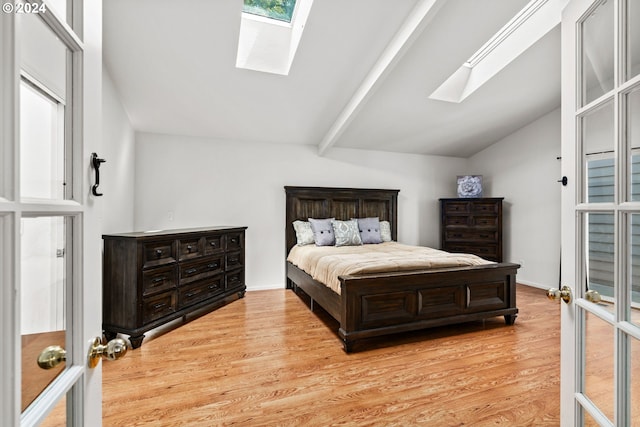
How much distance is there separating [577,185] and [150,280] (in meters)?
2.86

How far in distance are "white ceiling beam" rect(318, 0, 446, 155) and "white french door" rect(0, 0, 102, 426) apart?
2.21 m

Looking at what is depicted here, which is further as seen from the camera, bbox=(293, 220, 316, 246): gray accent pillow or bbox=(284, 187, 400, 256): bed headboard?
bbox=(284, 187, 400, 256): bed headboard

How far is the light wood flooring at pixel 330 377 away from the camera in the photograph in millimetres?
1622

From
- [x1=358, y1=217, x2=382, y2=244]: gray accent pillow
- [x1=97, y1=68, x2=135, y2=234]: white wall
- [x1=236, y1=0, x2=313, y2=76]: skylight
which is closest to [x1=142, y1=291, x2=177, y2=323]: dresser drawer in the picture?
[x1=97, y1=68, x2=135, y2=234]: white wall

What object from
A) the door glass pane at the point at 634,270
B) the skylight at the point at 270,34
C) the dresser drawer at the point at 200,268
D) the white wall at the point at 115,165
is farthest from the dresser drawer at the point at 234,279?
the door glass pane at the point at 634,270

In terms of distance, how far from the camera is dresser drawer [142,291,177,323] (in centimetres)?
252

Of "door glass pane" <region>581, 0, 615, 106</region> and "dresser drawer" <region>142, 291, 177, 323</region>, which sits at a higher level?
"door glass pane" <region>581, 0, 615, 106</region>

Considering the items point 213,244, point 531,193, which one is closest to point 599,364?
point 213,244

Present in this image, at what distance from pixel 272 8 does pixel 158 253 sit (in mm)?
2377

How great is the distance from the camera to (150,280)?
258cm

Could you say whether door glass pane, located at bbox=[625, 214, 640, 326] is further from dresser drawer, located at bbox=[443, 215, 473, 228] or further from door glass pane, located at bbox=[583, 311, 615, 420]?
dresser drawer, located at bbox=[443, 215, 473, 228]

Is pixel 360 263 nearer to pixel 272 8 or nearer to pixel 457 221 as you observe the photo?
pixel 272 8

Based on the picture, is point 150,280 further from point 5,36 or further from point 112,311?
point 5,36

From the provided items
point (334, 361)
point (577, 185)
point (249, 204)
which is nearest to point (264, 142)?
point (249, 204)
